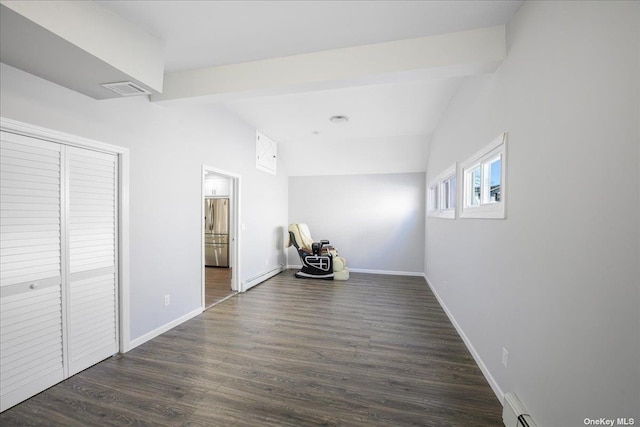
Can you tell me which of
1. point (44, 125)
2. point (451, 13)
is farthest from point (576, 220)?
point (44, 125)

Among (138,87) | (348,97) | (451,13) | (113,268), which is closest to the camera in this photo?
(451,13)

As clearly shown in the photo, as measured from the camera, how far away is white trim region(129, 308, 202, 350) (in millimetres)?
2622

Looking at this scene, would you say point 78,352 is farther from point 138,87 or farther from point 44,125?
point 138,87

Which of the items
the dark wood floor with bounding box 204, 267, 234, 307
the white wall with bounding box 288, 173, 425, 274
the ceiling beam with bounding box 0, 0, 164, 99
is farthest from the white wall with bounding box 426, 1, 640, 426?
the white wall with bounding box 288, 173, 425, 274

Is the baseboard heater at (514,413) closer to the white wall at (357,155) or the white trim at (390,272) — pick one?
the white trim at (390,272)

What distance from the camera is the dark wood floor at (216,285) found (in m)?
4.07

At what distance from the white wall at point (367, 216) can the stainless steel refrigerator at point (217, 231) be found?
1542 mm

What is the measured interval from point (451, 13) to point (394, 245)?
4.78m

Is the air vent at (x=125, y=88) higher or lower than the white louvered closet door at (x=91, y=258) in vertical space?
higher

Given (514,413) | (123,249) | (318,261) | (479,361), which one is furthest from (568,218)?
(318,261)

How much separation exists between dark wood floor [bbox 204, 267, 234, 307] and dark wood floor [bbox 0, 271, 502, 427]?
2.08 feet

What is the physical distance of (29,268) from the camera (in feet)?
6.20

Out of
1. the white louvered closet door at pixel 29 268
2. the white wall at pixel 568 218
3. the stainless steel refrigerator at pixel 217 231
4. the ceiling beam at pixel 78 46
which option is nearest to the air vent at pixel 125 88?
the ceiling beam at pixel 78 46

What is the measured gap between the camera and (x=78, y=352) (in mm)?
2191
